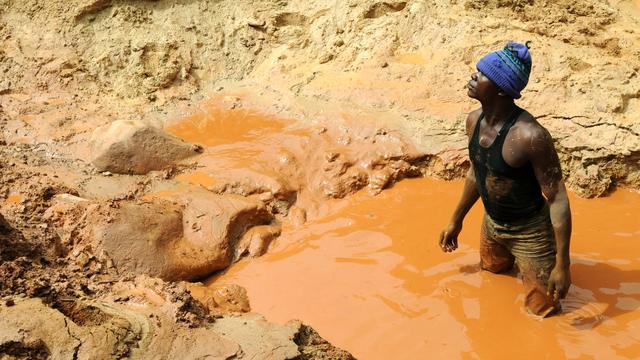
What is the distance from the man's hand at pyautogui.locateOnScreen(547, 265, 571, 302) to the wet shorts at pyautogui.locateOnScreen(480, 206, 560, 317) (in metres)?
0.15

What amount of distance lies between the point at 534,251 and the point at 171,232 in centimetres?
225

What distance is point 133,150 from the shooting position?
4.46 metres

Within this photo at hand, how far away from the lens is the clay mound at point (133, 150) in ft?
14.6

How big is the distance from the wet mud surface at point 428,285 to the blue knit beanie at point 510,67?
1.26 metres

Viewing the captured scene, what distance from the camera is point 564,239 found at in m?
2.66

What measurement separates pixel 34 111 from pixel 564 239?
4.91m

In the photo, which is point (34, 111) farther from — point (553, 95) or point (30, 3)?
point (553, 95)

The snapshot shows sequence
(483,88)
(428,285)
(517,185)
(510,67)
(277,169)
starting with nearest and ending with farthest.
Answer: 1. (510,67)
2. (483,88)
3. (517,185)
4. (428,285)
5. (277,169)

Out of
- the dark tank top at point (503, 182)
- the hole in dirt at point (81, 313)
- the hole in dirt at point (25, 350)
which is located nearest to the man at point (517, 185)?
the dark tank top at point (503, 182)

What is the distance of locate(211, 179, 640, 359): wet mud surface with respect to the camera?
2.89 m

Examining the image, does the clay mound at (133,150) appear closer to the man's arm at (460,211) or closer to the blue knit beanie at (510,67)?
the man's arm at (460,211)

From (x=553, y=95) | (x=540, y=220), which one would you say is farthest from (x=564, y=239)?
(x=553, y=95)

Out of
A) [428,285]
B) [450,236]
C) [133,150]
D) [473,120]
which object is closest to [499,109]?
[473,120]

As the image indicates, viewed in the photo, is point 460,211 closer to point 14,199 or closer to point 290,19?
point 14,199
